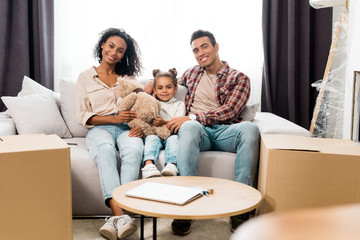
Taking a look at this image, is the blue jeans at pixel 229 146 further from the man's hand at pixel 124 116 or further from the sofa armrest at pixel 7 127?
the sofa armrest at pixel 7 127

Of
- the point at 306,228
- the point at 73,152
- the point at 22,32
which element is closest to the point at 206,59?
the point at 73,152

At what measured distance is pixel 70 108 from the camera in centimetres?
250

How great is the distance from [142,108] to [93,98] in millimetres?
303

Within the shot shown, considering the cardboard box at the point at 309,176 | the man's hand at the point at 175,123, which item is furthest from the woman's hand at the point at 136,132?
the cardboard box at the point at 309,176

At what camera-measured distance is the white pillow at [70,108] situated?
2.48m

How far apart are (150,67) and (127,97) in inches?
45.0

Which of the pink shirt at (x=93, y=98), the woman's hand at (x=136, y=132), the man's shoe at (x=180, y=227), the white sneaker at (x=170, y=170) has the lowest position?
the man's shoe at (x=180, y=227)

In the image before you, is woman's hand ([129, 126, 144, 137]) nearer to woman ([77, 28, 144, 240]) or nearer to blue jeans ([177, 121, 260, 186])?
woman ([77, 28, 144, 240])

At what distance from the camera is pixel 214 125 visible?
7.47ft

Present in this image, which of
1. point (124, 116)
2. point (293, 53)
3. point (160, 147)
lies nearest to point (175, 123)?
point (160, 147)

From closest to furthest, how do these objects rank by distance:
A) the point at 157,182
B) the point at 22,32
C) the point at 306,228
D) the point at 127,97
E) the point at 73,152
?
the point at 306,228
the point at 157,182
the point at 73,152
the point at 127,97
the point at 22,32

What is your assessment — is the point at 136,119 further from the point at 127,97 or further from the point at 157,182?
the point at 157,182

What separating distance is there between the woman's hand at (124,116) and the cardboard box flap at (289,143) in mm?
758

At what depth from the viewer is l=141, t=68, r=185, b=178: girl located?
6.17ft
